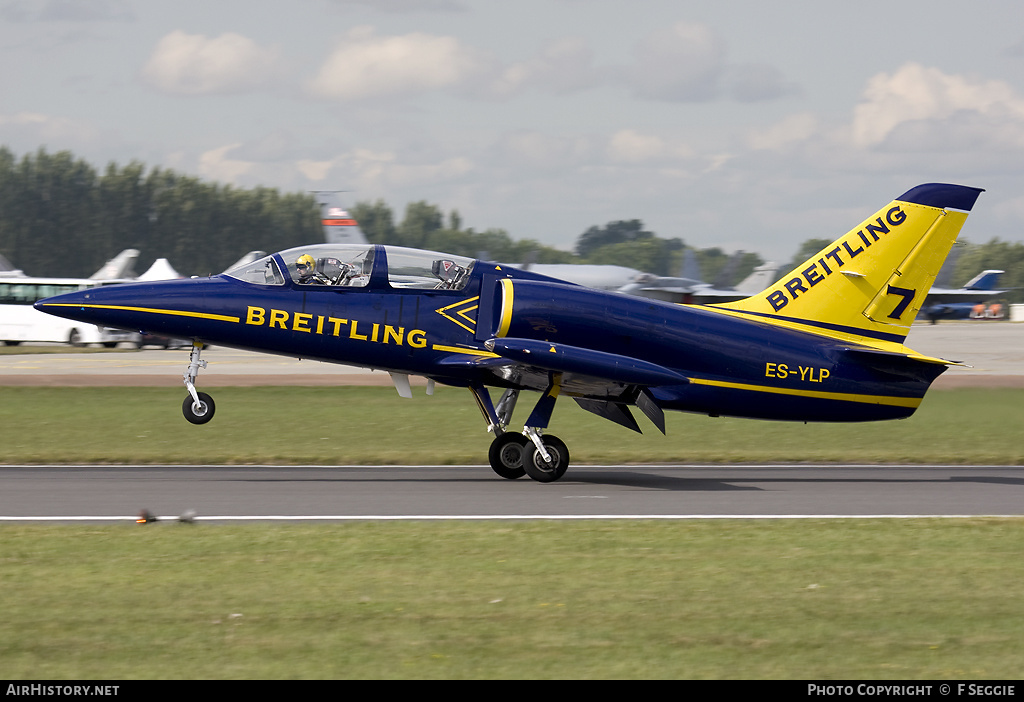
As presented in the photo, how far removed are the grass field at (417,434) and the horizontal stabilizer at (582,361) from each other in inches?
146

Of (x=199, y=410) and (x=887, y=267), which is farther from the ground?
(x=887, y=267)

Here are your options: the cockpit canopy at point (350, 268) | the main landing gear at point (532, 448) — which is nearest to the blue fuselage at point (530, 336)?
→ the cockpit canopy at point (350, 268)

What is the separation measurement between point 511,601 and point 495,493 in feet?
22.7

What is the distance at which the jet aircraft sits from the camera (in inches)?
638

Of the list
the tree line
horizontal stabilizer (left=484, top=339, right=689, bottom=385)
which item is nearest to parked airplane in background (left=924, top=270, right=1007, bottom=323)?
the tree line

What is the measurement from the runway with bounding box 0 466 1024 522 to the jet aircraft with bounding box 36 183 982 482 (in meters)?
1.03

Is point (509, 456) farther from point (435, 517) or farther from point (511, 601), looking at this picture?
point (511, 601)

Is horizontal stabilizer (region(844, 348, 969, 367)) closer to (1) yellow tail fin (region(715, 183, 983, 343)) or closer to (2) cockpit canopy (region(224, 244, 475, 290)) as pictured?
(1) yellow tail fin (region(715, 183, 983, 343))

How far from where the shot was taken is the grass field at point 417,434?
2011 cm

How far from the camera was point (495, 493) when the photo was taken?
617 inches

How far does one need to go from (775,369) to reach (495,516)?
18.8ft

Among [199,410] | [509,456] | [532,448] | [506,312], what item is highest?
[506,312]

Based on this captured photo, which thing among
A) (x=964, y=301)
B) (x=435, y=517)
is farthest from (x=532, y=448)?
(x=964, y=301)

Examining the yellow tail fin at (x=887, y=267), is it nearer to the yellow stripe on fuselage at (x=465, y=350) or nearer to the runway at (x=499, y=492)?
the runway at (x=499, y=492)
